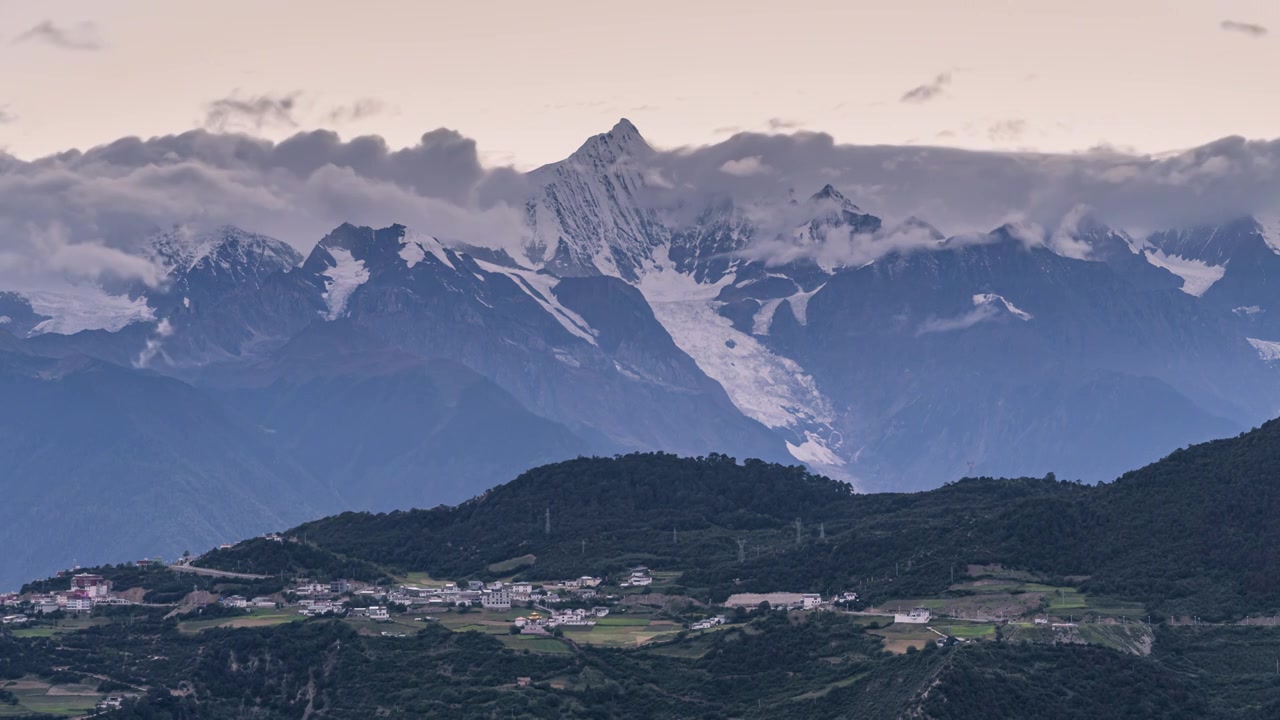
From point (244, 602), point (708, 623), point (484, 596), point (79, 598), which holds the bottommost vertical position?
point (708, 623)

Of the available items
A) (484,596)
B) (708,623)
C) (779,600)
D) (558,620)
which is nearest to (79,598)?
(484,596)

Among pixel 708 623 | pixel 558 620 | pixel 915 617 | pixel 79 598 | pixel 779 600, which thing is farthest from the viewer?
pixel 79 598

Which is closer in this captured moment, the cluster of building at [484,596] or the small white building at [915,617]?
the small white building at [915,617]

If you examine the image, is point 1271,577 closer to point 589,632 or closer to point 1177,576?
point 1177,576

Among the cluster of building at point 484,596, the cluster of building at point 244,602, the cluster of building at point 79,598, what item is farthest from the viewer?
the cluster of building at point 484,596

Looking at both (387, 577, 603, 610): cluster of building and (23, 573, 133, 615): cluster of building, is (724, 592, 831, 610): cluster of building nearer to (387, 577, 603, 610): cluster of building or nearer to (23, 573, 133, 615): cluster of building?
(387, 577, 603, 610): cluster of building

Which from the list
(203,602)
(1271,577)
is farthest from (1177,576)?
(203,602)

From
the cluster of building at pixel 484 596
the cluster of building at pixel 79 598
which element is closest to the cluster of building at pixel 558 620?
the cluster of building at pixel 484 596

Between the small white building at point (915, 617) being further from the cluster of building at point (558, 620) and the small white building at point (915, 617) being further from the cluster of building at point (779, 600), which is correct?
the cluster of building at point (558, 620)

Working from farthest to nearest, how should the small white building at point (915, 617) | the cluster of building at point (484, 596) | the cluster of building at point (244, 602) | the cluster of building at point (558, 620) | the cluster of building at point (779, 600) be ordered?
the cluster of building at point (484, 596) → the cluster of building at point (244, 602) → the cluster of building at point (779, 600) → the cluster of building at point (558, 620) → the small white building at point (915, 617)

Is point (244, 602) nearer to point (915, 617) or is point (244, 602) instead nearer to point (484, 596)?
point (484, 596)

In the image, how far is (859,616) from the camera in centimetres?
17412

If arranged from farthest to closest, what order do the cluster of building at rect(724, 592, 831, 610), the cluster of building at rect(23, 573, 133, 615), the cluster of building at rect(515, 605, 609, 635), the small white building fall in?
1. the cluster of building at rect(23, 573, 133, 615)
2. the cluster of building at rect(724, 592, 831, 610)
3. the cluster of building at rect(515, 605, 609, 635)
4. the small white building

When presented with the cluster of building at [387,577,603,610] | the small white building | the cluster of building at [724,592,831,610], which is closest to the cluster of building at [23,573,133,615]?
the cluster of building at [387,577,603,610]
